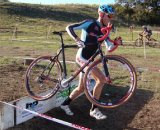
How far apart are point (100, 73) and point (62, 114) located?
226cm

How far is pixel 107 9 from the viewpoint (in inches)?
290

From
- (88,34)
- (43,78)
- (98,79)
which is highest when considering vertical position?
(88,34)

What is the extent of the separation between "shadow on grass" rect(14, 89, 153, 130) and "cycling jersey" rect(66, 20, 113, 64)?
6.00 ft

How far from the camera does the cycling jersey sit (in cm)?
751

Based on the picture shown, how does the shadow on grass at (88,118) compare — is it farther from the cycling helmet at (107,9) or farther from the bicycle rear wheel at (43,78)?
the cycling helmet at (107,9)

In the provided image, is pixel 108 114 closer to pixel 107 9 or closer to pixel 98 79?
pixel 98 79

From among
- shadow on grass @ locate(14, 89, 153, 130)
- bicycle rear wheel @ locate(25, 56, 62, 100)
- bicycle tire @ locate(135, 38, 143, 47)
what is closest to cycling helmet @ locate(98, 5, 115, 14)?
bicycle rear wheel @ locate(25, 56, 62, 100)

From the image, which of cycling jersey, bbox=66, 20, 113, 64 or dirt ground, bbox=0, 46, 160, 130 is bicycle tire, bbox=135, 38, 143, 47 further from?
cycling jersey, bbox=66, 20, 113, 64

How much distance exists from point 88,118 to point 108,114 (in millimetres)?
632

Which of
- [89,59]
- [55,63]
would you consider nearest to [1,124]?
[55,63]

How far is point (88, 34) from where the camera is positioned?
7.65 meters

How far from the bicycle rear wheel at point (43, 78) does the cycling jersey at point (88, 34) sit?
59 centimetres

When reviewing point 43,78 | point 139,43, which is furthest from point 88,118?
point 139,43

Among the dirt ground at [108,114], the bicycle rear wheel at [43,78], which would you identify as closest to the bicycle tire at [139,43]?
the dirt ground at [108,114]
